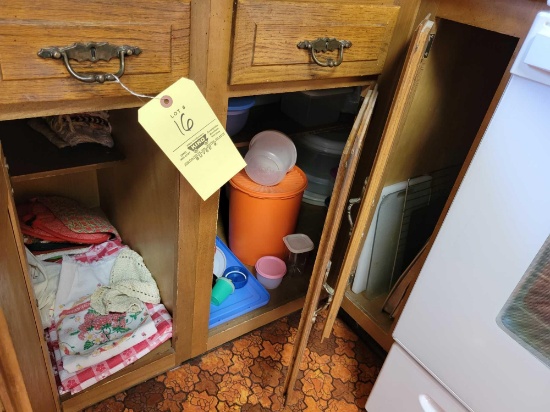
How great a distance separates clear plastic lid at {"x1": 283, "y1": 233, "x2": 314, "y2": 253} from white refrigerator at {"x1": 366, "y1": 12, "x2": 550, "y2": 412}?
43 cm

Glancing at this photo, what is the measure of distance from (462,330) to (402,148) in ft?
1.48

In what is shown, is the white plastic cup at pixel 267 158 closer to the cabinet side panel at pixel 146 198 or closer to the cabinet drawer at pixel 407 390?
the cabinet side panel at pixel 146 198

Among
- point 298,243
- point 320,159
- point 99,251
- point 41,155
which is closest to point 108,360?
point 99,251

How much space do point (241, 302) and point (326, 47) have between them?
0.69m

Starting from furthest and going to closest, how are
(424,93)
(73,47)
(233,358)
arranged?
(233,358) < (424,93) < (73,47)

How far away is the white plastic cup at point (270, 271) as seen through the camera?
1.22 meters

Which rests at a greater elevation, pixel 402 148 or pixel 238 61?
pixel 238 61

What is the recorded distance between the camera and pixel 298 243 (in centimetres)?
124

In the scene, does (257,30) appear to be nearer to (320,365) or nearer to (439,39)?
(439,39)

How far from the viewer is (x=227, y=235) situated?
1.40 meters

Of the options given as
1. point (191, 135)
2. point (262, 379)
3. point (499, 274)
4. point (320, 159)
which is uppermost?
point (191, 135)

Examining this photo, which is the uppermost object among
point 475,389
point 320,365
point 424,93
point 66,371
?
point 424,93

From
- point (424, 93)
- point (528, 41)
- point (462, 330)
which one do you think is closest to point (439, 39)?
point (424, 93)

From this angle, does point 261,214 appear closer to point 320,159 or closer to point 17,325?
point 320,159
